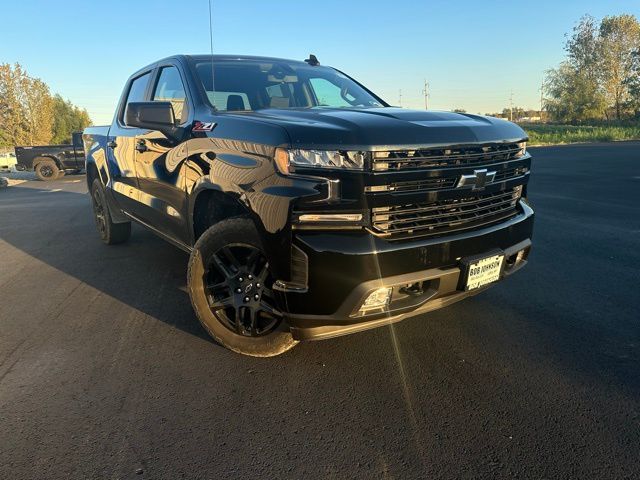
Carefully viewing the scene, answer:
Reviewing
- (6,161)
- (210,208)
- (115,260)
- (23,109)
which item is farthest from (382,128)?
(23,109)

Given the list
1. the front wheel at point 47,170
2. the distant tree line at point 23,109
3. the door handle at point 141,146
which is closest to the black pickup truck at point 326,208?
the door handle at point 141,146

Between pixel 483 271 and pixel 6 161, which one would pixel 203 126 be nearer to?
pixel 483 271

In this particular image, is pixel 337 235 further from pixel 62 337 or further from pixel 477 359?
pixel 62 337

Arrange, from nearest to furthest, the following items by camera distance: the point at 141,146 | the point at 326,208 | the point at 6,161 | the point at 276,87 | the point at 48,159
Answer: the point at 326,208
the point at 276,87
the point at 141,146
the point at 48,159
the point at 6,161

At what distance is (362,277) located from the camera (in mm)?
2367

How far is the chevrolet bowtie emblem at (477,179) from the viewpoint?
2662 millimetres

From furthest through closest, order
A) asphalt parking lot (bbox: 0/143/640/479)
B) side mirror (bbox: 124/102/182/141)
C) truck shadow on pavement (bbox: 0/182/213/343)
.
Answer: truck shadow on pavement (bbox: 0/182/213/343), side mirror (bbox: 124/102/182/141), asphalt parking lot (bbox: 0/143/640/479)

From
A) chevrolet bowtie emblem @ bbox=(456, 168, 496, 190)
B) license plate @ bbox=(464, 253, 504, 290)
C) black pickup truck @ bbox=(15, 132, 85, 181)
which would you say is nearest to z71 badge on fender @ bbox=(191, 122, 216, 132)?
chevrolet bowtie emblem @ bbox=(456, 168, 496, 190)

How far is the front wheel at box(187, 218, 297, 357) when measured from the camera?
2.75m

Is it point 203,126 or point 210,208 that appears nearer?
point 203,126

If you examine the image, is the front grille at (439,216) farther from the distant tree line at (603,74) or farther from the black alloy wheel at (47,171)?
the distant tree line at (603,74)

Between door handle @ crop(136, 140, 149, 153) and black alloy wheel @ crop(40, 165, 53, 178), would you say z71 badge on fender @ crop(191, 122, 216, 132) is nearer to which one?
door handle @ crop(136, 140, 149, 153)

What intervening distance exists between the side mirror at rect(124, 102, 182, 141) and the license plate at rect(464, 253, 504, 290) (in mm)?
2165

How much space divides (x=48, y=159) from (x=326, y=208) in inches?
836
